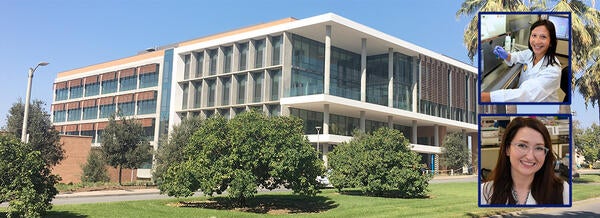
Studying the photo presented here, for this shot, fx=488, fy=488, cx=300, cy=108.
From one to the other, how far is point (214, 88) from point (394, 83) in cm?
2204

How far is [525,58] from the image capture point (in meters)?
4.90

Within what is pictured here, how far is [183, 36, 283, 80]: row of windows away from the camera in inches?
2089

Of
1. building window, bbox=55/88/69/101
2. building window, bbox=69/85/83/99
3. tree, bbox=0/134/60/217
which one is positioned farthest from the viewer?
building window, bbox=55/88/69/101

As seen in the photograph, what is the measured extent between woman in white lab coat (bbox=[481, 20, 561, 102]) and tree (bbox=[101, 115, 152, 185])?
123 ft

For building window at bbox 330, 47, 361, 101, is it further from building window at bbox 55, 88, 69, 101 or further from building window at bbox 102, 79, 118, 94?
building window at bbox 55, 88, 69, 101

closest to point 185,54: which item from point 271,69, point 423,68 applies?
point 271,69

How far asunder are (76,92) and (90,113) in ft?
21.4

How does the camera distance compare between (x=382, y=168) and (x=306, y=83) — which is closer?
(x=382, y=168)

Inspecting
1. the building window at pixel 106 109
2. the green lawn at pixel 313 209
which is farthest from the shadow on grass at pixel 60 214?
the building window at pixel 106 109

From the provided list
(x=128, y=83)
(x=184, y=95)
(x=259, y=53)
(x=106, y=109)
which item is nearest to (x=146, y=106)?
(x=128, y=83)

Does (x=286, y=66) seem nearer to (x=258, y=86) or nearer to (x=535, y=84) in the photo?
(x=258, y=86)

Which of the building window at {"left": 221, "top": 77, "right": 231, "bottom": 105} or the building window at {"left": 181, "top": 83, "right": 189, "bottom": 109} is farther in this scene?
the building window at {"left": 181, "top": 83, "right": 189, "bottom": 109}

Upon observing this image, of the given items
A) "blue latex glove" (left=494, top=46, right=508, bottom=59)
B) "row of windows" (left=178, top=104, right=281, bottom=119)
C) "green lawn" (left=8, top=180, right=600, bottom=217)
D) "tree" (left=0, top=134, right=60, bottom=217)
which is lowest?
"green lawn" (left=8, top=180, right=600, bottom=217)

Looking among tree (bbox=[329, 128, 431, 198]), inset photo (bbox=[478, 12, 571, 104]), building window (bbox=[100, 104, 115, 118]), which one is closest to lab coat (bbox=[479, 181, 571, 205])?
inset photo (bbox=[478, 12, 571, 104])
